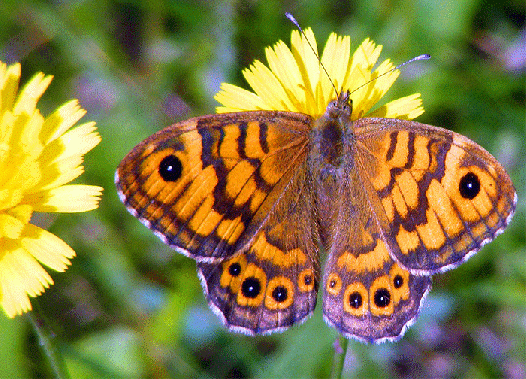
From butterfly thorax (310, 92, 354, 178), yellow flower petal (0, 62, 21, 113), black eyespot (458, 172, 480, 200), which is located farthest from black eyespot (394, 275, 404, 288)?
yellow flower petal (0, 62, 21, 113)

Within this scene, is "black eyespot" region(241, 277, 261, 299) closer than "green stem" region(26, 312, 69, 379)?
No

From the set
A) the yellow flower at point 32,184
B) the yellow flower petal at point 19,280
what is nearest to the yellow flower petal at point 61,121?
the yellow flower at point 32,184

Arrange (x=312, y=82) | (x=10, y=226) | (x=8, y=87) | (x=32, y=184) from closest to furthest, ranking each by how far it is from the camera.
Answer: (x=10, y=226)
(x=32, y=184)
(x=8, y=87)
(x=312, y=82)

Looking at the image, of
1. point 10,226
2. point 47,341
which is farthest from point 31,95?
point 47,341

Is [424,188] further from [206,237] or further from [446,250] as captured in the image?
[206,237]

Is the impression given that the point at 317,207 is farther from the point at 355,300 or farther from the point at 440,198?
the point at 440,198

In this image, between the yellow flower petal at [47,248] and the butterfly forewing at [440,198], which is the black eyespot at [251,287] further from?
the yellow flower petal at [47,248]

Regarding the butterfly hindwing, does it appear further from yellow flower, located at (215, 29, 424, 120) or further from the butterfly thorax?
yellow flower, located at (215, 29, 424, 120)
